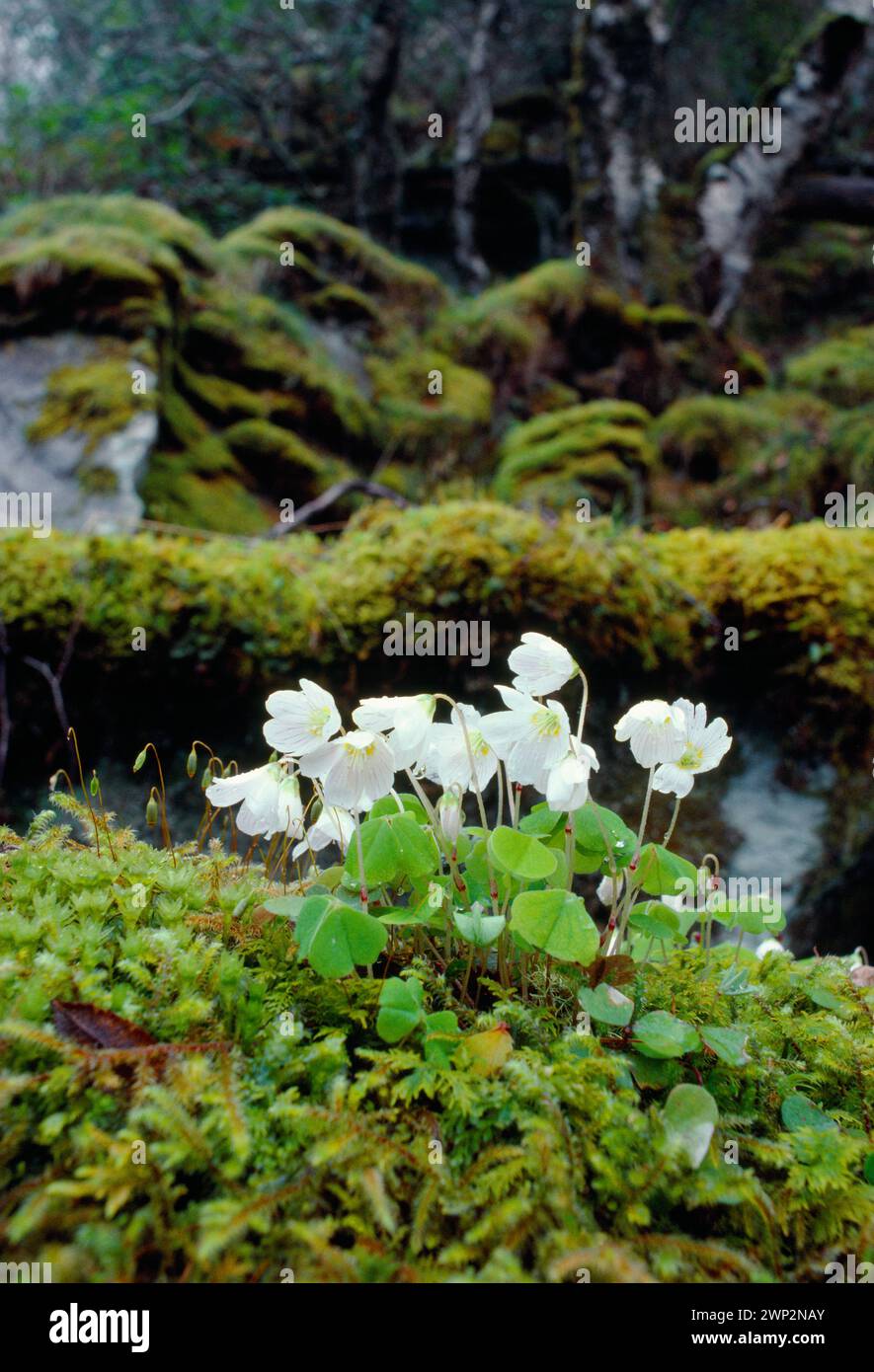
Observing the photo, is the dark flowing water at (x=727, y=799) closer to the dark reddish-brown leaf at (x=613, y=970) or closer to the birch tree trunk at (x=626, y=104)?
the dark reddish-brown leaf at (x=613, y=970)

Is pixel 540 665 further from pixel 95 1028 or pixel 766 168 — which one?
pixel 766 168

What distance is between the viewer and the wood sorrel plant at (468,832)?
1192 mm

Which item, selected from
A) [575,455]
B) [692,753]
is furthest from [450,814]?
[575,455]

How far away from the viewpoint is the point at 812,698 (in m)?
3.36

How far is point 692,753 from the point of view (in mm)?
1407

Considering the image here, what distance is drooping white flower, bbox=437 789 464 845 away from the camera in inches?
52.7

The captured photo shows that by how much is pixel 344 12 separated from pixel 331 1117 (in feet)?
42.9

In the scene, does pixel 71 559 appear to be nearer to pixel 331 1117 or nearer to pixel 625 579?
pixel 625 579

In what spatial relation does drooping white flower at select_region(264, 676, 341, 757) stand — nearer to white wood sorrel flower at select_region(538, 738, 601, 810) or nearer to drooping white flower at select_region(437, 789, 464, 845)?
drooping white flower at select_region(437, 789, 464, 845)

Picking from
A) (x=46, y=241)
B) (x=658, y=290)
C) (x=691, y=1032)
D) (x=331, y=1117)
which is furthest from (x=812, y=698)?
(x=658, y=290)

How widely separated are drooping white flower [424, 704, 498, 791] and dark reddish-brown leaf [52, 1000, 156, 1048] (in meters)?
0.63

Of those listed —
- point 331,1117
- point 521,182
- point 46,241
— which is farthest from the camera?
point 521,182
